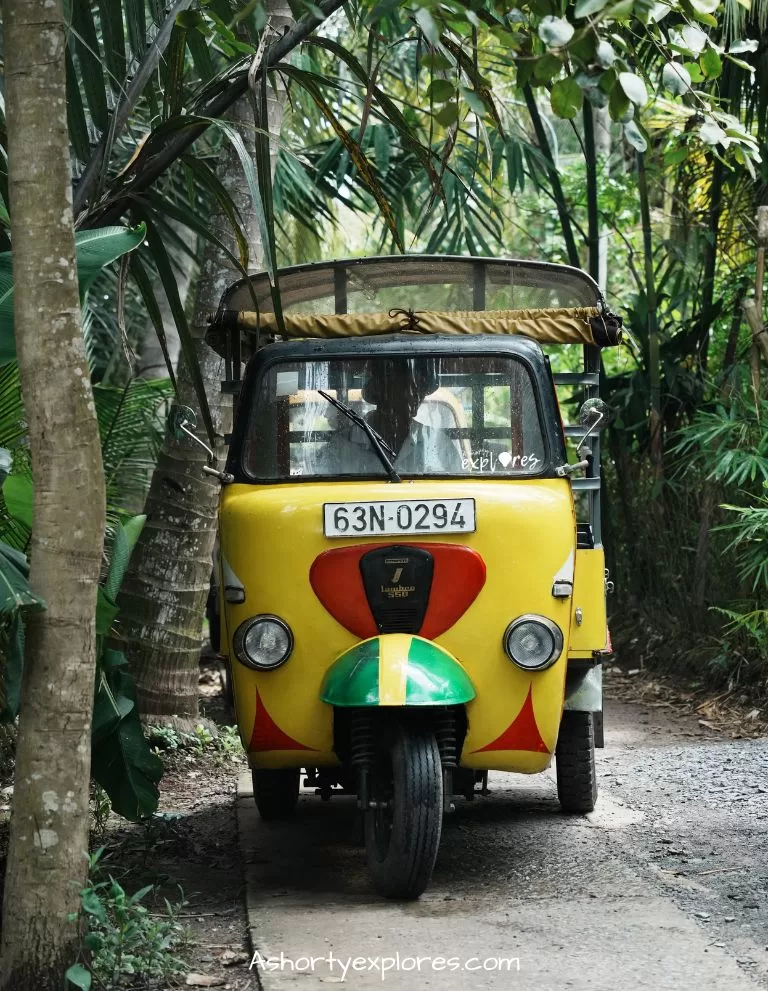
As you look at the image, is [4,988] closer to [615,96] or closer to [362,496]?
[362,496]

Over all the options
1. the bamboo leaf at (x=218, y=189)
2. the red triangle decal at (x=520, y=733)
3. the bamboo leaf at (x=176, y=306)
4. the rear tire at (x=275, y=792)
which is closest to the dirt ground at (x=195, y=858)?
the rear tire at (x=275, y=792)

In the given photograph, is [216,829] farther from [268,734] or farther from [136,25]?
[136,25]

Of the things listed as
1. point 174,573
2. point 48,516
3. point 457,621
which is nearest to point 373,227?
point 174,573

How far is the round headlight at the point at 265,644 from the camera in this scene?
493cm

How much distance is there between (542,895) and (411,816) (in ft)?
Result: 2.16

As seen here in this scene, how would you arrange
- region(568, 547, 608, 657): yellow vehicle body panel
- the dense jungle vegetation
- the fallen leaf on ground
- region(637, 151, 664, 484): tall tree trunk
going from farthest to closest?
region(637, 151, 664, 484): tall tree trunk < region(568, 547, 608, 657): yellow vehicle body panel < the fallen leaf on ground < the dense jungle vegetation

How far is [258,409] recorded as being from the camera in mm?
5426

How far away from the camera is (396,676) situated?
4539 mm

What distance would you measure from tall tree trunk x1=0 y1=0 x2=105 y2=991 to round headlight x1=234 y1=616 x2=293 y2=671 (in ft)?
4.17

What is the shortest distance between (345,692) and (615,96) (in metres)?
2.25

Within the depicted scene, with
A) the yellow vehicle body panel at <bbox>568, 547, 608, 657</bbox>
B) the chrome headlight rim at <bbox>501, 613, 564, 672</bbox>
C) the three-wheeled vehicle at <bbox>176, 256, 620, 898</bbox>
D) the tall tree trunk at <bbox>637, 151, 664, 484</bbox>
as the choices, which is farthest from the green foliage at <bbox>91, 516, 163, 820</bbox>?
the tall tree trunk at <bbox>637, 151, 664, 484</bbox>

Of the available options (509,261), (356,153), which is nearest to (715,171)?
(509,261)

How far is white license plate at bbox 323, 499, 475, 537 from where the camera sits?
4.90m

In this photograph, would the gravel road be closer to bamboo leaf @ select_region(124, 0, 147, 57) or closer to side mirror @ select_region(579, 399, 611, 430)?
side mirror @ select_region(579, 399, 611, 430)
